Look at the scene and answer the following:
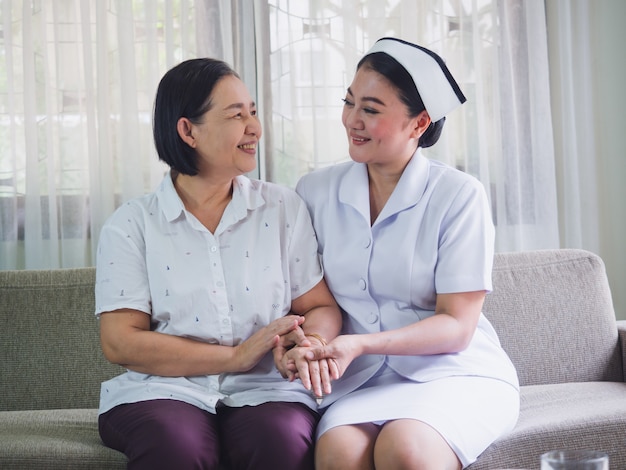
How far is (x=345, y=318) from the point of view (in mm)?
2010

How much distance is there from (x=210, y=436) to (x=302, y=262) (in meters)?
0.46

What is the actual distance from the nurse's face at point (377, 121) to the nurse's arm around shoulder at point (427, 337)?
14.3 inches

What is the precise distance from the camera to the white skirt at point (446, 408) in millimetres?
1685

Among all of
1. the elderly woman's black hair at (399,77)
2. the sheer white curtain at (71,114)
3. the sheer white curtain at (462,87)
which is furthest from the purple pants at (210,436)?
the sheer white curtain at (462,87)

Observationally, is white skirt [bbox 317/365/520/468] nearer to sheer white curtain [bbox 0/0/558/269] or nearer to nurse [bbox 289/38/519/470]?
nurse [bbox 289/38/519/470]

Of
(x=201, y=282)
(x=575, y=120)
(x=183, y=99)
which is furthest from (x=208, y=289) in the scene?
(x=575, y=120)

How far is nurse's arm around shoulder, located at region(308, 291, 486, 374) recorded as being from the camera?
173cm

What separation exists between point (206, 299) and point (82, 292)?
2.18 ft

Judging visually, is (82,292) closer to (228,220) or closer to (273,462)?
(228,220)

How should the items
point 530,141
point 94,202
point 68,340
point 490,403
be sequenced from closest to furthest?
point 490,403 → point 68,340 → point 94,202 → point 530,141

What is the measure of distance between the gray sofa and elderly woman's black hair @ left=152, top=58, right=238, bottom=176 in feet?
2.15

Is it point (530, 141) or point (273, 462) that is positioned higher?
point (530, 141)

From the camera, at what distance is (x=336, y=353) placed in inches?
67.5

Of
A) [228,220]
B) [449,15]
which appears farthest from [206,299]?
[449,15]
